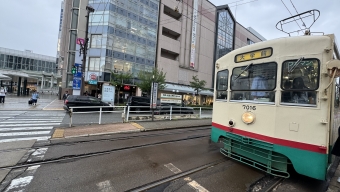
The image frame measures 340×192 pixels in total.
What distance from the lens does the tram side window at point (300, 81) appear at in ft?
10.6

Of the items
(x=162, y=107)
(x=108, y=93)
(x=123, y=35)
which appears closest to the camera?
(x=162, y=107)

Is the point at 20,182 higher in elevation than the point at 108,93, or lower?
lower

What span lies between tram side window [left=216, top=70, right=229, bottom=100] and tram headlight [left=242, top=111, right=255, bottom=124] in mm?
846

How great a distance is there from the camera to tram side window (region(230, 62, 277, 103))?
12.4 feet

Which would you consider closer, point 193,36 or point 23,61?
point 193,36

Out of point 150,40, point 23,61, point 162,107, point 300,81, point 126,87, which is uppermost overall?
point 150,40

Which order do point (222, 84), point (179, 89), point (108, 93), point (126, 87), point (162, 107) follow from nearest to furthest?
1. point (222, 84)
2. point (162, 107)
3. point (108, 93)
4. point (126, 87)
5. point (179, 89)

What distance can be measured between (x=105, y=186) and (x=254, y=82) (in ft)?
12.9

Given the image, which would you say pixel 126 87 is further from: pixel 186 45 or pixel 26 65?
pixel 26 65

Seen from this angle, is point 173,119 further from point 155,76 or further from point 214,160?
point 155,76

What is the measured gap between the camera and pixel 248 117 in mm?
4039

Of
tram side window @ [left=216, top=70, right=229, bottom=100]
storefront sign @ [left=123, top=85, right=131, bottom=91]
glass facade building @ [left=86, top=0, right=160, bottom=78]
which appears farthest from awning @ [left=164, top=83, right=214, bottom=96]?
tram side window @ [left=216, top=70, right=229, bottom=100]

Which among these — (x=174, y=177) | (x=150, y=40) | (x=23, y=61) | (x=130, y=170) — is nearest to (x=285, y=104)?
(x=174, y=177)

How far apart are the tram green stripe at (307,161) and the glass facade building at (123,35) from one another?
2736 cm
